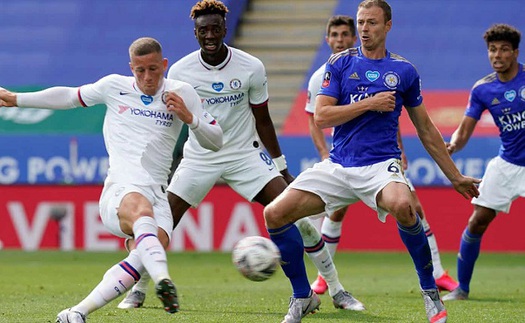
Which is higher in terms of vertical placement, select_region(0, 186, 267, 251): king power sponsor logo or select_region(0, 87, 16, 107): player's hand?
select_region(0, 87, 16, 107): player's hand

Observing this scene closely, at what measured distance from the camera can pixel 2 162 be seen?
17.5 meters

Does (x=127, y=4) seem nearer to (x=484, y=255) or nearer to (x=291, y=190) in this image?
(x=484, y=255)

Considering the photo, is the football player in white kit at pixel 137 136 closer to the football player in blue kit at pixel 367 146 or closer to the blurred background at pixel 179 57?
the football player in blue kit at pixel 367 146

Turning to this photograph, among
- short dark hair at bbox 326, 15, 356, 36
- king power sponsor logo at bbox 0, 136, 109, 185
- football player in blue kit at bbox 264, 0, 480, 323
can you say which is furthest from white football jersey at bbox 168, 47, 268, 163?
king power sponsor logo at bbox 0, 136, 109, 185

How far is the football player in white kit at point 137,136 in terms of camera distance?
6.68m

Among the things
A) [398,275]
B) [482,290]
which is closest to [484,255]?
[398,275]

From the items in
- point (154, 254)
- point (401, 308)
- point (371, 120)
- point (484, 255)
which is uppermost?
point (371, 120)

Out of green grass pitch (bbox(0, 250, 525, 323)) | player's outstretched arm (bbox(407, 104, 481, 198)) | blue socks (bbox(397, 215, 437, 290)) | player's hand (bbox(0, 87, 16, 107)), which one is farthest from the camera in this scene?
green grass pitch (bbox(0, 250, 525, 323))

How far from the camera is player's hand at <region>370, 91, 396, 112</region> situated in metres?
6.93

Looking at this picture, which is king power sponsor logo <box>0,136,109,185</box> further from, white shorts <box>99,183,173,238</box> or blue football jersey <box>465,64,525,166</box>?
white shorts <box>99,183,173,238</box>

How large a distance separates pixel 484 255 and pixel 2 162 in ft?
25.4

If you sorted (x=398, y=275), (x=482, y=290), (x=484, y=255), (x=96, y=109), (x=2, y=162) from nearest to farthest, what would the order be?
(x=482, y=290), (x=398, y=275), (x=484, y=255), (x=2, y=162), (x=96, y=109)

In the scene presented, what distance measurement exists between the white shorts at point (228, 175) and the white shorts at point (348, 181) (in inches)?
58.3

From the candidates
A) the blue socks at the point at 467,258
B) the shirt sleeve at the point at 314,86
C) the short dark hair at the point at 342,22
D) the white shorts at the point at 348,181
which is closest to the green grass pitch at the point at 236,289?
the blue socks at the point at 467,258
